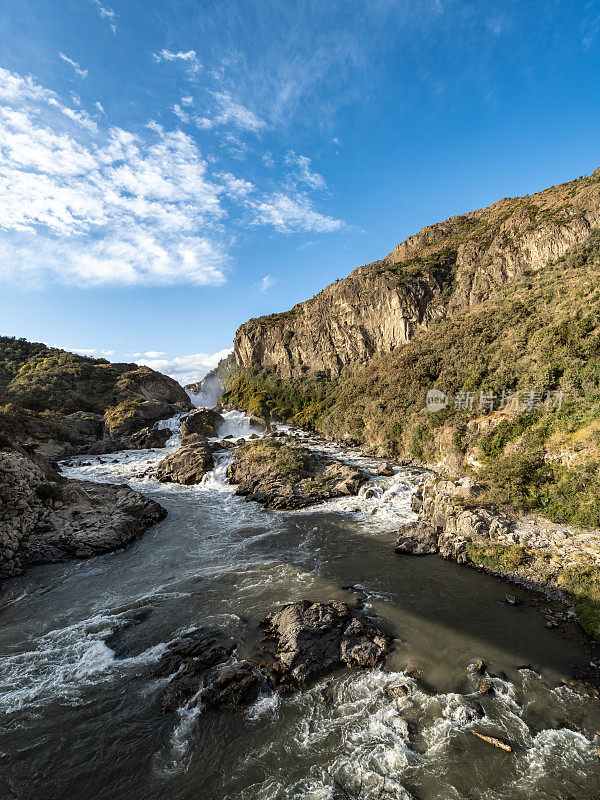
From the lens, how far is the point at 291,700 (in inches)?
351

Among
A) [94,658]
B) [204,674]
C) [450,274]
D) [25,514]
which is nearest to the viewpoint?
[204,674]

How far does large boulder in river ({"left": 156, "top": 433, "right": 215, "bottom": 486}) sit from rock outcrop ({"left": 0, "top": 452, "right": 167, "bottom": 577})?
966 cm

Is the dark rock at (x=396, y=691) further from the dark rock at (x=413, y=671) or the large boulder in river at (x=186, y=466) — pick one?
the large boulder in river at (x=186, y=466)

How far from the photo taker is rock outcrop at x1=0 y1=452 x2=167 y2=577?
17.5 m

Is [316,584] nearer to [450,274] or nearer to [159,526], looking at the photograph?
[159,526]

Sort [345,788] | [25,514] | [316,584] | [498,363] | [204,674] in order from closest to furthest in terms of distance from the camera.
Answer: [345,788] → [204,674] → [316,584] → [25,514] → [498,363]

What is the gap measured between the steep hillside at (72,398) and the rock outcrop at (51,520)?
19.5 m

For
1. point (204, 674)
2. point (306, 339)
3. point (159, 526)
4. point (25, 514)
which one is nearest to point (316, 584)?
point (204, 674)

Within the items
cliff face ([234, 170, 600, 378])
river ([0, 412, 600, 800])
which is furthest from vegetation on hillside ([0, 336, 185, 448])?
river ([0, 412, 600, 800])

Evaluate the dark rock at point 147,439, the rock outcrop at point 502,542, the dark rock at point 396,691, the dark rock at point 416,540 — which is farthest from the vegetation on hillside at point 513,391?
the dark rock at point 147,439

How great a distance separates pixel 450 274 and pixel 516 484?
48.1 metres

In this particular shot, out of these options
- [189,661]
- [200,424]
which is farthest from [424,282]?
[189,661]

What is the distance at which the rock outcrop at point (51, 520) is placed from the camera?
57.3 feet

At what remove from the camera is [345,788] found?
22.4ft
